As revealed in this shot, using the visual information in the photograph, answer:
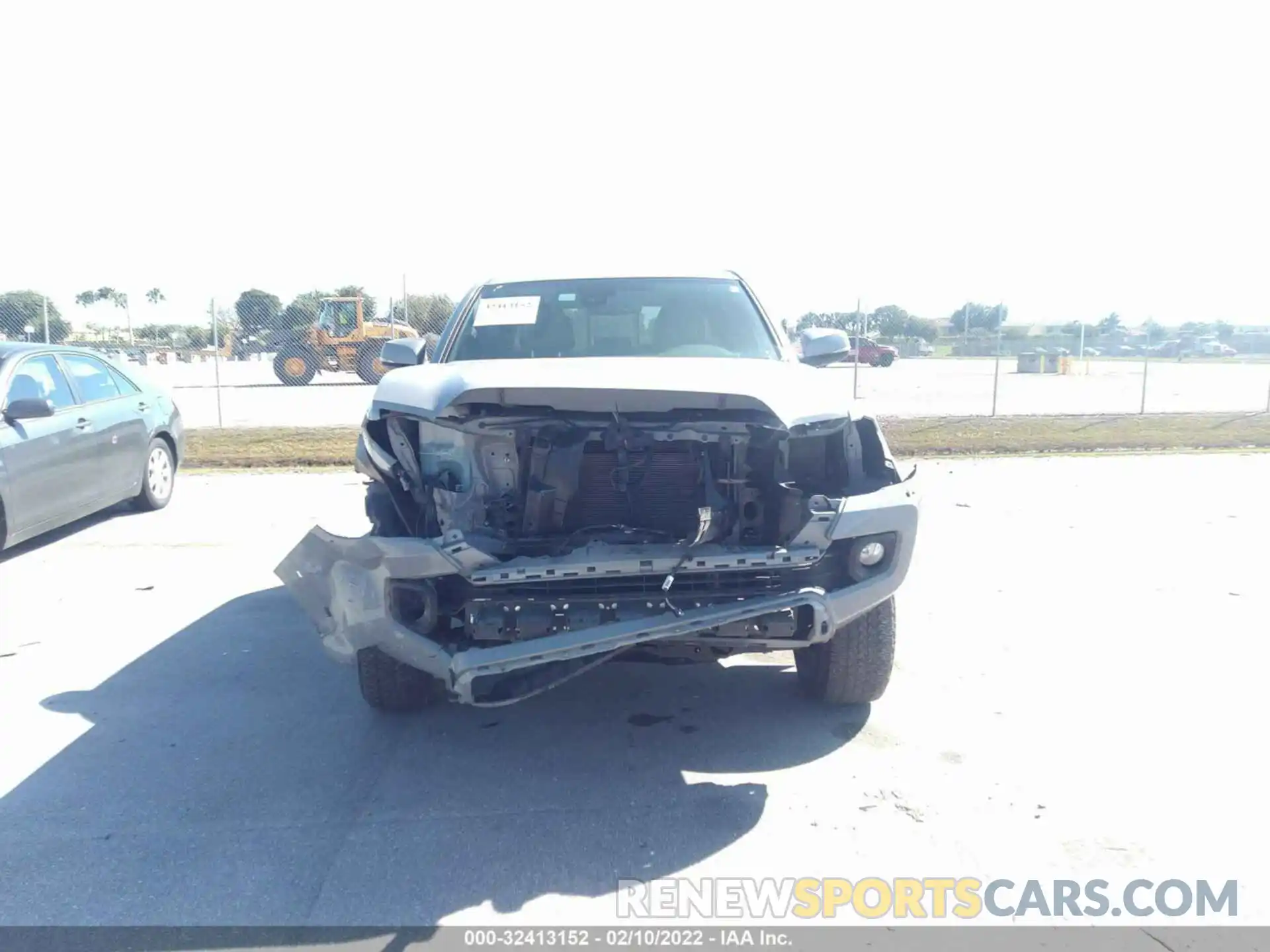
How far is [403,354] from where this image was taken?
5.55 metres

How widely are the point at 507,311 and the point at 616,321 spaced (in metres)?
0.62

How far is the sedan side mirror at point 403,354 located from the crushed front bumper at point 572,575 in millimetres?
1924

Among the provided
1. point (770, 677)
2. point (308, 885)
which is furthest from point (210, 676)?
point (770, 677)

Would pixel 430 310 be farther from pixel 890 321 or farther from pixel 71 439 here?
pixel 890 321

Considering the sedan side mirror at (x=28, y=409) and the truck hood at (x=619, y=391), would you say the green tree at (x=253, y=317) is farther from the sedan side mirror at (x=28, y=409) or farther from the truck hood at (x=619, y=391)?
the truck hood at (x=619, y=391)

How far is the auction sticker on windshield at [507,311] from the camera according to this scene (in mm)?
5539

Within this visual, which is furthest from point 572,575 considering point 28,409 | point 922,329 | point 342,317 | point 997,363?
point 922,329

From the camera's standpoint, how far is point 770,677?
195 inches

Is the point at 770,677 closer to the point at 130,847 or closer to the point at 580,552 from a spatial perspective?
the point at 580,552

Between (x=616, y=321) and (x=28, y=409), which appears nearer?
(x=616, y=321)

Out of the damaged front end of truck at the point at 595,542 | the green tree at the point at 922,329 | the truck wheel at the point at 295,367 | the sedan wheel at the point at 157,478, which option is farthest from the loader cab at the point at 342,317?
the green tree at the point at 922,329

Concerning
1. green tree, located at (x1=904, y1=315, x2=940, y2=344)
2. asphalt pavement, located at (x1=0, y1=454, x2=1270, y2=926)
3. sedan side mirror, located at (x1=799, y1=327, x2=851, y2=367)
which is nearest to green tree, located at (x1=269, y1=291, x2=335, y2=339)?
asphalt pavement, located at (x1=0, y1=454, x2=1270, y2=926)

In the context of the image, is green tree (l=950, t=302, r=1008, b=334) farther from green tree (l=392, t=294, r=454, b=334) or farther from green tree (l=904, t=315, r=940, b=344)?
green tree (l=392, t=294, r=454, b=334)

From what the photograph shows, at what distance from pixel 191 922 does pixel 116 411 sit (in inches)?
252
